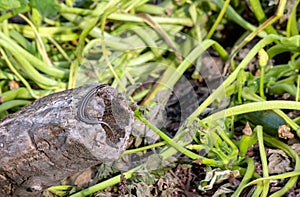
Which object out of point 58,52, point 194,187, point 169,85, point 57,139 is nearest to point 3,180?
point 57,139

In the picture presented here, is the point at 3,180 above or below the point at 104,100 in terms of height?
below

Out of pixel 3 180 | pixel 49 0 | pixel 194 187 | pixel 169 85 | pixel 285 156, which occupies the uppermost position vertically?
pixel 49 0

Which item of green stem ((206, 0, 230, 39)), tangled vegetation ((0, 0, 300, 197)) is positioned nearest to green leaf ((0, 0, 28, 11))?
tangled vegetation ((0, 0, 300, 197))

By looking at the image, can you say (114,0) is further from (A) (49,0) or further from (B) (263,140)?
(B) (263,140)

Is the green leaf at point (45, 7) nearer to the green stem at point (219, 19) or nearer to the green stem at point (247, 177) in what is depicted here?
the green stem at point (219, 19)

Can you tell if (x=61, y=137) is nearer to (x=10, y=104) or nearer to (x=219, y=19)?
(x=10, y=104)

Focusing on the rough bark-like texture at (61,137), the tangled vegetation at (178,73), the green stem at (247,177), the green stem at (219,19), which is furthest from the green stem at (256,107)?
→ the green stem at (219,19)
